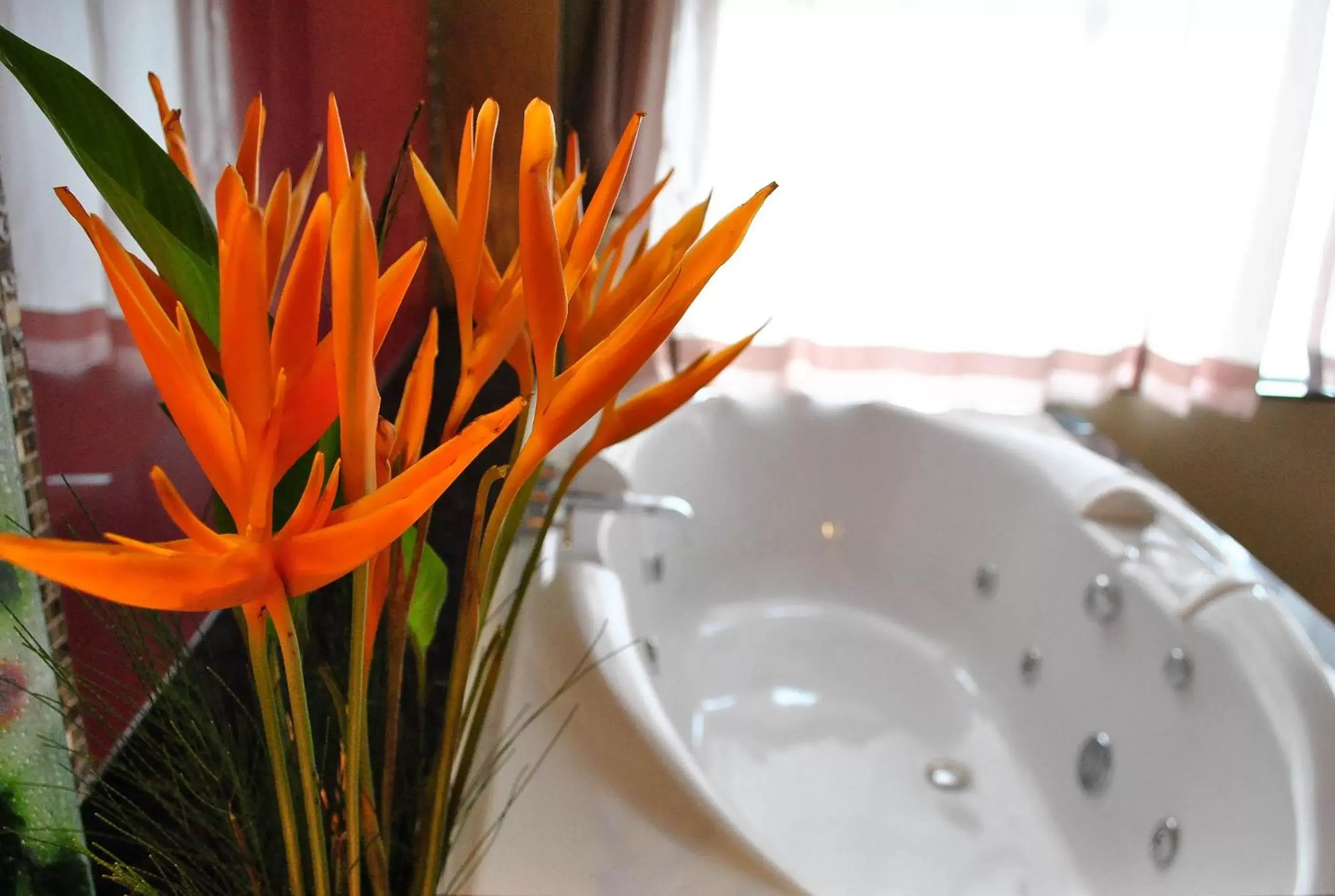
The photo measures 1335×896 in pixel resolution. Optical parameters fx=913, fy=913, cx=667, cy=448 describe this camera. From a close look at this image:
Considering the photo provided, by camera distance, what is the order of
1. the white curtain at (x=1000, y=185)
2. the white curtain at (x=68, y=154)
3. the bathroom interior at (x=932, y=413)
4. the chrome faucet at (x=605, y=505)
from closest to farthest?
1. the white curtain at (x=68, y=154)
2. the bathroom interior at (x=932, y=413)
3. the chrome faucet at (x=605, y=505)
4. the white curtain at (x=1000, y=185)

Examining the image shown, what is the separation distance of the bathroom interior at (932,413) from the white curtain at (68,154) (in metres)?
0.09

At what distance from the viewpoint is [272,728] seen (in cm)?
41

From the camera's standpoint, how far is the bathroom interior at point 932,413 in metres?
1.11

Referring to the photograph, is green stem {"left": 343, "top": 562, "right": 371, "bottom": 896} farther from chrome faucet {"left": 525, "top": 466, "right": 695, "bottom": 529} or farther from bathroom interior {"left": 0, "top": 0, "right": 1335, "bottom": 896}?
chrome faucet {"left": 525, "top": 466, "right": 695, "bottom": 529}

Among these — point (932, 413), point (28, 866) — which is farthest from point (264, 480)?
point (932, 413)

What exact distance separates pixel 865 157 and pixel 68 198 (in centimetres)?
155

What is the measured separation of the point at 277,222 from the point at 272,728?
224mm

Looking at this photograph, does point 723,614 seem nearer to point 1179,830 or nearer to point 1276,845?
point 1179,830

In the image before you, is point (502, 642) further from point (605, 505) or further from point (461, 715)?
point (605, 505)

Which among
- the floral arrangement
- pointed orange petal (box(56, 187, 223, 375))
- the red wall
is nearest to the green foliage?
the floral arrangement

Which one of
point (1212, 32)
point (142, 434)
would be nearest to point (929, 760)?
point (142, 434)

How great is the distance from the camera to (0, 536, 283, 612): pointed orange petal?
27cm

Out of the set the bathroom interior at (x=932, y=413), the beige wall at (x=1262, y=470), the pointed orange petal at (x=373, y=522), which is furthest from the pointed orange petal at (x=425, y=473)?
the beige wall at (x=1262, y=470)

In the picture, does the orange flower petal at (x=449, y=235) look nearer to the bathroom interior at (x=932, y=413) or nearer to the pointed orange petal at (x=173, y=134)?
the pointed orange petal at (x=173, y=134)
